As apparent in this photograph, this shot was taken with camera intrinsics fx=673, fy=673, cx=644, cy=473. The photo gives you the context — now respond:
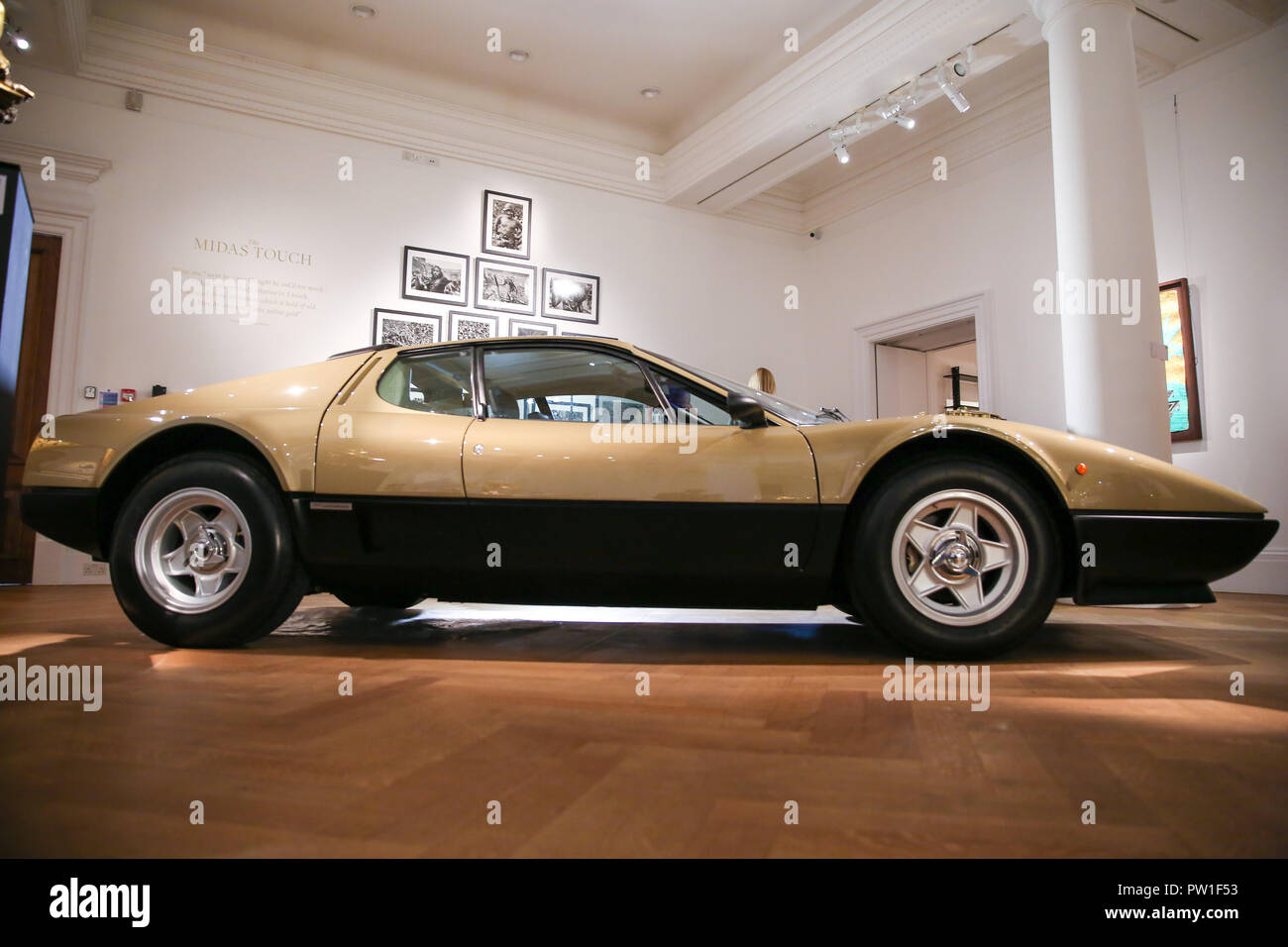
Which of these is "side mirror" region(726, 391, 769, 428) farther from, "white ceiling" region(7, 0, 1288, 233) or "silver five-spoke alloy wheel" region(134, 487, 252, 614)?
"white ceiling" region(7, 0, 1288, 233)

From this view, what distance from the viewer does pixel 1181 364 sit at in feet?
16.9

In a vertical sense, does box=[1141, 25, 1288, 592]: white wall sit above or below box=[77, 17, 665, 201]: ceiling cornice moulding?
below

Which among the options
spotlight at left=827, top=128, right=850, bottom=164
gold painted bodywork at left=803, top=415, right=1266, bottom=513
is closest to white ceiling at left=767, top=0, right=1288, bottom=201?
spotlight at left=827, top=128, right=850, bottom=164

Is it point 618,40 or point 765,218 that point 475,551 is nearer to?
point 618,40

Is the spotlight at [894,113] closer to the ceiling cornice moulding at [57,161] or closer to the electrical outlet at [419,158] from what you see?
the electrical outlet at [419,158]

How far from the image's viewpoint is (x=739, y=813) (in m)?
0.87

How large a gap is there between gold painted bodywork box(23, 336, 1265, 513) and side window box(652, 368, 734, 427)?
49 mm

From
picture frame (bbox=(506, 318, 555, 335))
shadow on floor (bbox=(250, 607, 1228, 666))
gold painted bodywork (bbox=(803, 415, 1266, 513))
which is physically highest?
picture frame (bbox=(506, 318, 555, 335))

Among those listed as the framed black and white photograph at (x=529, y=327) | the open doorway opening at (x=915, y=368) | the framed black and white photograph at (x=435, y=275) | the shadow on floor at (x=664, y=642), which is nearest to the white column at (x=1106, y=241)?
the shadow on floor at (x=664, y=642)

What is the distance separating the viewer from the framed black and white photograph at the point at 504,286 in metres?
6.59

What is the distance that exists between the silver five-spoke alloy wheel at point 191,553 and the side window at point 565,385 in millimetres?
890

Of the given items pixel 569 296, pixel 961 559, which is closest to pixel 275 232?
pixel 569 296

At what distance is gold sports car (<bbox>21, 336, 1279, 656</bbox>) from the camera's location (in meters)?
1.91

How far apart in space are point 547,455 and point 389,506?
1.69ft
